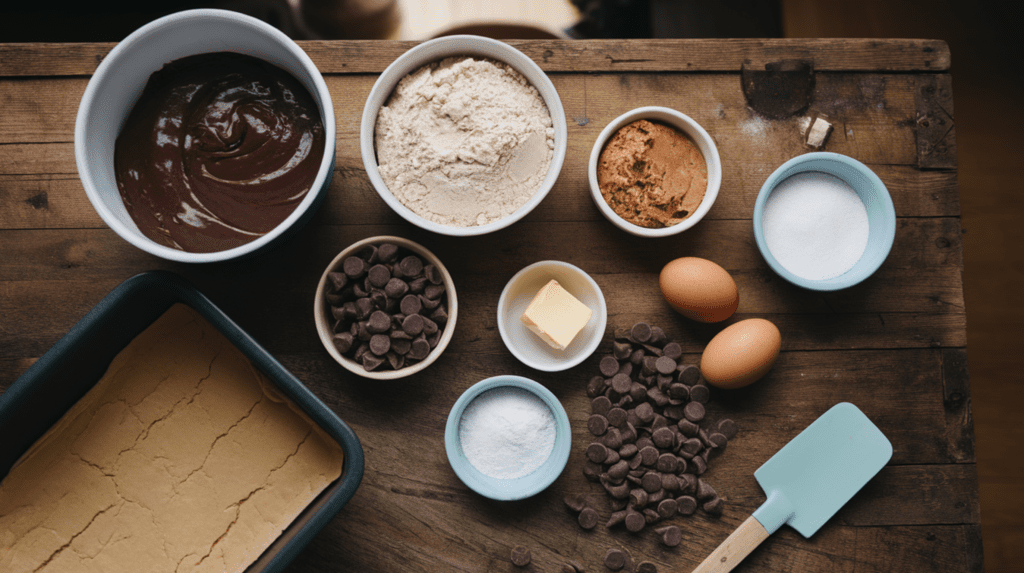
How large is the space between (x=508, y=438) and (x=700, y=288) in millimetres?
500

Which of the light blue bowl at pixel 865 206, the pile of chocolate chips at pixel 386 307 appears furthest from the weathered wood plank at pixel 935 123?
the pile of chocolate chips at pixel 386 307

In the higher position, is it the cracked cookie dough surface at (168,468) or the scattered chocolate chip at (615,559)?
the cracked cookie dough surface at (168,468)

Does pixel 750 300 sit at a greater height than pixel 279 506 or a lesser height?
greater

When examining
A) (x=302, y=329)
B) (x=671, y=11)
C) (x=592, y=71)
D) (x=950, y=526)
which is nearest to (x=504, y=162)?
(x=592, y=71)

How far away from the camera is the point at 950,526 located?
51.1 inches

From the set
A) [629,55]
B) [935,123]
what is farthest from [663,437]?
[935,123]

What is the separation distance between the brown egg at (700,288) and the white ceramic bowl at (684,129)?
9 cm

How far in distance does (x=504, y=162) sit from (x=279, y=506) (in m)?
0.77

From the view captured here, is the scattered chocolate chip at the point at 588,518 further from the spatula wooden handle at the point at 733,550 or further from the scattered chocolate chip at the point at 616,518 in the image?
the spatula wooden handle at the point at 733,550

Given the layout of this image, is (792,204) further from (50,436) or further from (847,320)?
(50,436)

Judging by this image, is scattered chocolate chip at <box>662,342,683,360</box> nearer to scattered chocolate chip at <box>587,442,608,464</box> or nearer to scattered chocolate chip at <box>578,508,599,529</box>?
scattered chocolate chip at <box>587,442,608,464</box>

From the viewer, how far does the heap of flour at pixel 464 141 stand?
110cm

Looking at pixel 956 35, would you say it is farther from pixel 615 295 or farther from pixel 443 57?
pixel 443 57

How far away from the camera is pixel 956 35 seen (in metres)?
1.90
